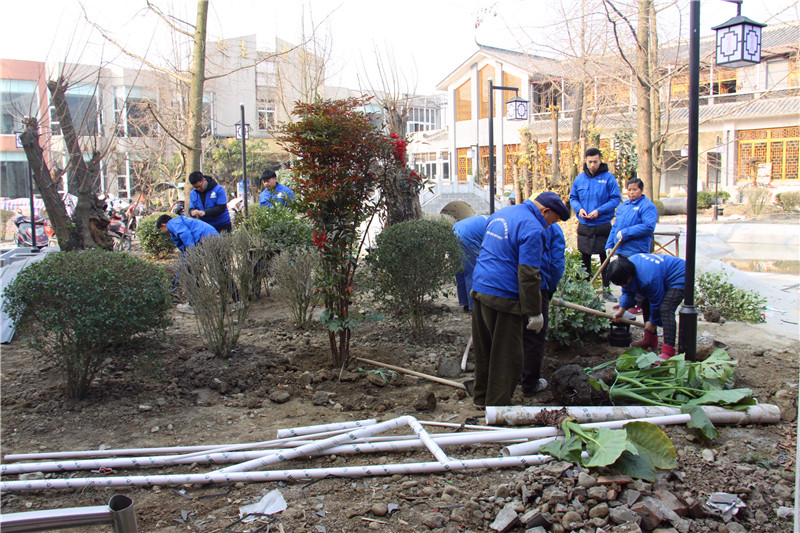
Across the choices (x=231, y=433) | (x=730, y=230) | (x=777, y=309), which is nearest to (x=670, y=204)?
(x=730, y=230)

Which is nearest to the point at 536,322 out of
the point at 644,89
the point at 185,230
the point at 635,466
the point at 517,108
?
the point at 635,466

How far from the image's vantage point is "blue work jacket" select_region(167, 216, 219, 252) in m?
7.13

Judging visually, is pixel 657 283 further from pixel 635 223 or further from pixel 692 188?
pixel 635 223

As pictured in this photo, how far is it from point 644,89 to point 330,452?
9.36 metres

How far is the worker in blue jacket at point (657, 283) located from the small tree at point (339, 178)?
2.03 m

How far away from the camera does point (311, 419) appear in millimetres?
4434

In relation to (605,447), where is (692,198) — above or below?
above

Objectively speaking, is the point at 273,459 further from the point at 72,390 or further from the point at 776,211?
the point at 776,211

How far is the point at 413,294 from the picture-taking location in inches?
247

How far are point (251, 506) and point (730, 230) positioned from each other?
17.8 m

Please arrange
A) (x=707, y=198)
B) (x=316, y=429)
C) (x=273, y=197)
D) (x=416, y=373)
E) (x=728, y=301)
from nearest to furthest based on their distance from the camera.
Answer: (x=316, y=429)
(x=416, y=373)
(x=728, y=301)
(x=273, y=197)
(x=707, y=198)

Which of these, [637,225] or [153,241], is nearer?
[637,225]

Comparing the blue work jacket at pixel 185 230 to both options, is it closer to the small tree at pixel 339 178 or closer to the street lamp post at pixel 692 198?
the small tree at pixel 339 178

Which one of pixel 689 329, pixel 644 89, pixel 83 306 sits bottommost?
pixel 689 329
